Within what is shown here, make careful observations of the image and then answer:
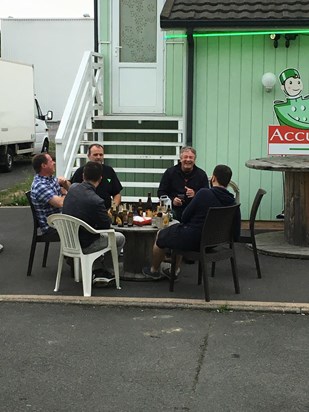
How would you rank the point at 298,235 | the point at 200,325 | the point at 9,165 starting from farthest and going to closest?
the point at 9,165, the point at 298,235, the point at 200,325

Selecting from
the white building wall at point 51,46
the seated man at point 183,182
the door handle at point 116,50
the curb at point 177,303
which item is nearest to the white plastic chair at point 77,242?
the curb at point 177,303

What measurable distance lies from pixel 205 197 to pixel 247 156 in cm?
373

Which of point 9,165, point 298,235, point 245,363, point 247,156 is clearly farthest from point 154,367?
point 9,165

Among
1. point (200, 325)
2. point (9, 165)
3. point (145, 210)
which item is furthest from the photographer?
point (9, 165)

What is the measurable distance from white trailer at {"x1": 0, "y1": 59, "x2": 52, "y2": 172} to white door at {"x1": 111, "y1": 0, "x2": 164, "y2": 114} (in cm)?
957

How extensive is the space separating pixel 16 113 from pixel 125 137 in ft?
35.5

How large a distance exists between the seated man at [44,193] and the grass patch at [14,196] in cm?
581

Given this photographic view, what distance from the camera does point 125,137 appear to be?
10.9 m

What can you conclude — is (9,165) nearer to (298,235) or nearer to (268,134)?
(268,134)

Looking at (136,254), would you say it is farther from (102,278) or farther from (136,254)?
(102,278)

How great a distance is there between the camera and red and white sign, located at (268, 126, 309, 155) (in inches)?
391

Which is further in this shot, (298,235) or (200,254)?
(298,235)

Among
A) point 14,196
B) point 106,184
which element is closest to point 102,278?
point 106,184

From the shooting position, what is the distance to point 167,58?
1055cm
